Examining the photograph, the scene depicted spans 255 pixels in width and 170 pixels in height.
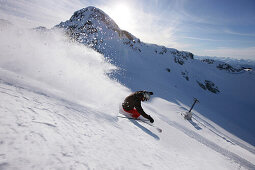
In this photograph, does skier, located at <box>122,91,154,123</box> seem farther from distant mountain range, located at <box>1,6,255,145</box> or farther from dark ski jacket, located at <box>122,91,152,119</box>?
distant mountain range, located at <box>1,6,255,145</box>

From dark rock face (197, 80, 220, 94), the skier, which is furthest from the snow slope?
the skier

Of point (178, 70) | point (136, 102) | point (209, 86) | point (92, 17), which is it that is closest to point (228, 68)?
point (209, 86)

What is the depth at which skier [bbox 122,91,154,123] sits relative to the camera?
689 cm

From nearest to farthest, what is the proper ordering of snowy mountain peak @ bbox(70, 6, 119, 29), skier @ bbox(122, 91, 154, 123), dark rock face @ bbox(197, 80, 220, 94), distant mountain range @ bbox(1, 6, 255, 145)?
→ skier @ bbox(122, 91, 154, 123) → distant mountain range @ bbox(1, 6, 255, 145) → snowy mountain peak @ bbox(70, 6, 119, 29) → dark rock face @ bbox(197, 80, 220, 94)

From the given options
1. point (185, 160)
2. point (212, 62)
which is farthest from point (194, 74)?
point (185, 160)

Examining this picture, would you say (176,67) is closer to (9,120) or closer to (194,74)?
(194,74)

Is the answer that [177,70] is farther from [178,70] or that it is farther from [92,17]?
[92,17]

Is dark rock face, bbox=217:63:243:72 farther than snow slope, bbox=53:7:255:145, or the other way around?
dark rock face, bbox=217:63:243:72

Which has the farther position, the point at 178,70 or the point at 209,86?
the point at 209,86

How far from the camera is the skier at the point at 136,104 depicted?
6887 mm

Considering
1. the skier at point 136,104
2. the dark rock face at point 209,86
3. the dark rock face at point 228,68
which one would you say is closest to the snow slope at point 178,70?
the dark rock face at point 209,86

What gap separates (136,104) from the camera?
22.8ft

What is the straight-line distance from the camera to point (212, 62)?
9550 cm

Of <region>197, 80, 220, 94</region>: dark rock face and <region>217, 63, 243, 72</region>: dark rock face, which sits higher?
<region>217, 63, 243, 72</region>: dark rock face
